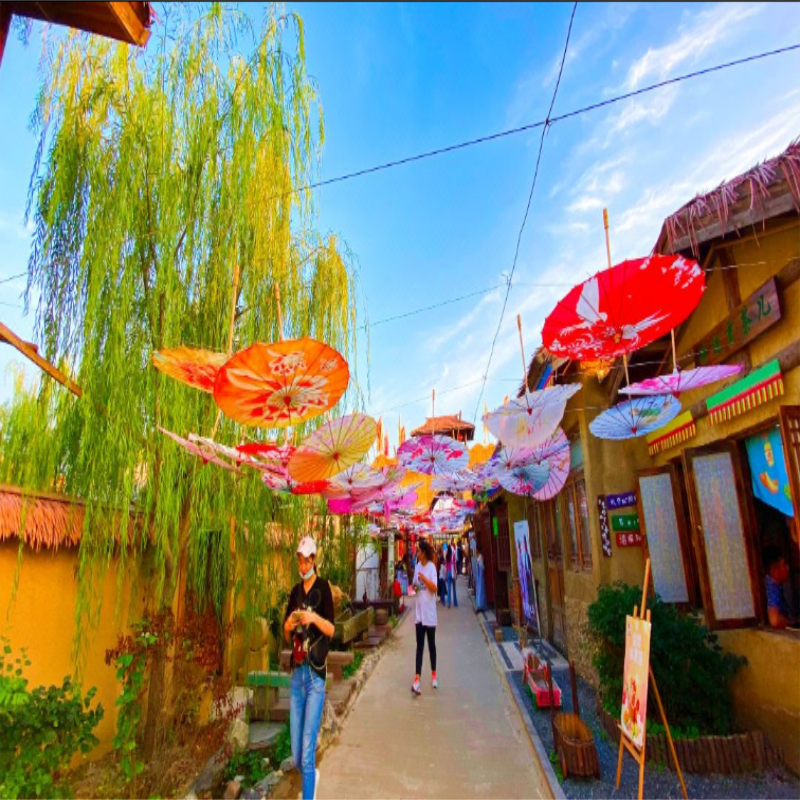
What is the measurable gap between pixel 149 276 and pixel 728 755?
6.17 metres

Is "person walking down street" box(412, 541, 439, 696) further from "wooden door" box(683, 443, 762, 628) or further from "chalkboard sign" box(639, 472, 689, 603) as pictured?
"wooden door" box(683, 443, 762, 628)

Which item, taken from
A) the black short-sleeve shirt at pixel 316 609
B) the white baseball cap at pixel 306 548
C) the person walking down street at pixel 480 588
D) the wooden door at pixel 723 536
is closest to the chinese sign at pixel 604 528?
the wooden door at pixel 723 536

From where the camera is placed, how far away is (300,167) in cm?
525

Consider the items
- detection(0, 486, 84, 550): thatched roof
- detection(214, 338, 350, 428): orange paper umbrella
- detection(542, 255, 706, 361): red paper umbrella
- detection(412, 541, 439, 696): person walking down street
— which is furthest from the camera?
detection(412, 541, 439, 696): person walking down street

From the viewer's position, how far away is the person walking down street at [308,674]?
12.4 ft

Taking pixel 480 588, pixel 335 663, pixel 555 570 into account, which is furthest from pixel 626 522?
pixel 480 588

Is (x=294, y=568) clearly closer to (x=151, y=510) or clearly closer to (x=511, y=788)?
(x=151, y=510)

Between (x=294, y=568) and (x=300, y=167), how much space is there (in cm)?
412

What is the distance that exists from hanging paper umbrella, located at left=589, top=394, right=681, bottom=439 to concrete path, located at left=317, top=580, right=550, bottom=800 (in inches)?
126

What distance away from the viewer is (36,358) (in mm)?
3723

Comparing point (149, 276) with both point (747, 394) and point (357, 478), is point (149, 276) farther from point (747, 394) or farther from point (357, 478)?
point (747, 394)

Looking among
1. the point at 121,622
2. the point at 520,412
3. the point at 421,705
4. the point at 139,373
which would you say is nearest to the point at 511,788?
the point at 421,705

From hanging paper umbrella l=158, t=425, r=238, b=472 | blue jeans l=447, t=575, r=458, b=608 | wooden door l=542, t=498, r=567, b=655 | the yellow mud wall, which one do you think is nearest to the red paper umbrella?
hanging paper umbrella l=158, t=425, r=238, b=472

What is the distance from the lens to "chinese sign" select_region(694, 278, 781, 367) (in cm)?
415
